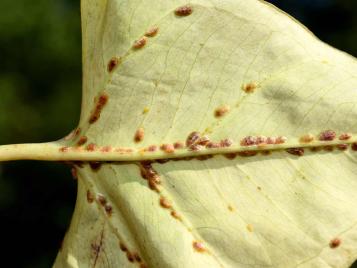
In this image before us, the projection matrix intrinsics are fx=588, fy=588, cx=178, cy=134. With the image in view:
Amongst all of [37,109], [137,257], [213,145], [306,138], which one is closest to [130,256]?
[137,257]

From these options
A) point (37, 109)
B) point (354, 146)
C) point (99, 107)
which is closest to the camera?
point (354, 146)

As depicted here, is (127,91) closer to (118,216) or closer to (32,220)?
(118,216)

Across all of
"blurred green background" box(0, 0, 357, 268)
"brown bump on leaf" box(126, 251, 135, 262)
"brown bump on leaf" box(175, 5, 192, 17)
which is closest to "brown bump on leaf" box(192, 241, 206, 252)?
"brown bump on leaf" box(126, 251, 135, 262)

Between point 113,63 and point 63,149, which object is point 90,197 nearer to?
point 63,149

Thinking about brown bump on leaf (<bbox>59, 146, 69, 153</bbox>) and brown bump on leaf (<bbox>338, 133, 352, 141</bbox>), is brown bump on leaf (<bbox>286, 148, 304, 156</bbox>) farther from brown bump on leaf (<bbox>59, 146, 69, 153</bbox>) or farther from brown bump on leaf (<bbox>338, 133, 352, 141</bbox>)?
brown bump on leaf (<bbox>59, 146, 69, 153</bbox>)

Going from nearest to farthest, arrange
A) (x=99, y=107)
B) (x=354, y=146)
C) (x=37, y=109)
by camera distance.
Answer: (x=354, y=146) < (x=99, y=107) < (x=37, y=109)

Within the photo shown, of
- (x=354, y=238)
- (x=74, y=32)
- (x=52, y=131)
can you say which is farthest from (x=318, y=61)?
(x=74, y=32)
